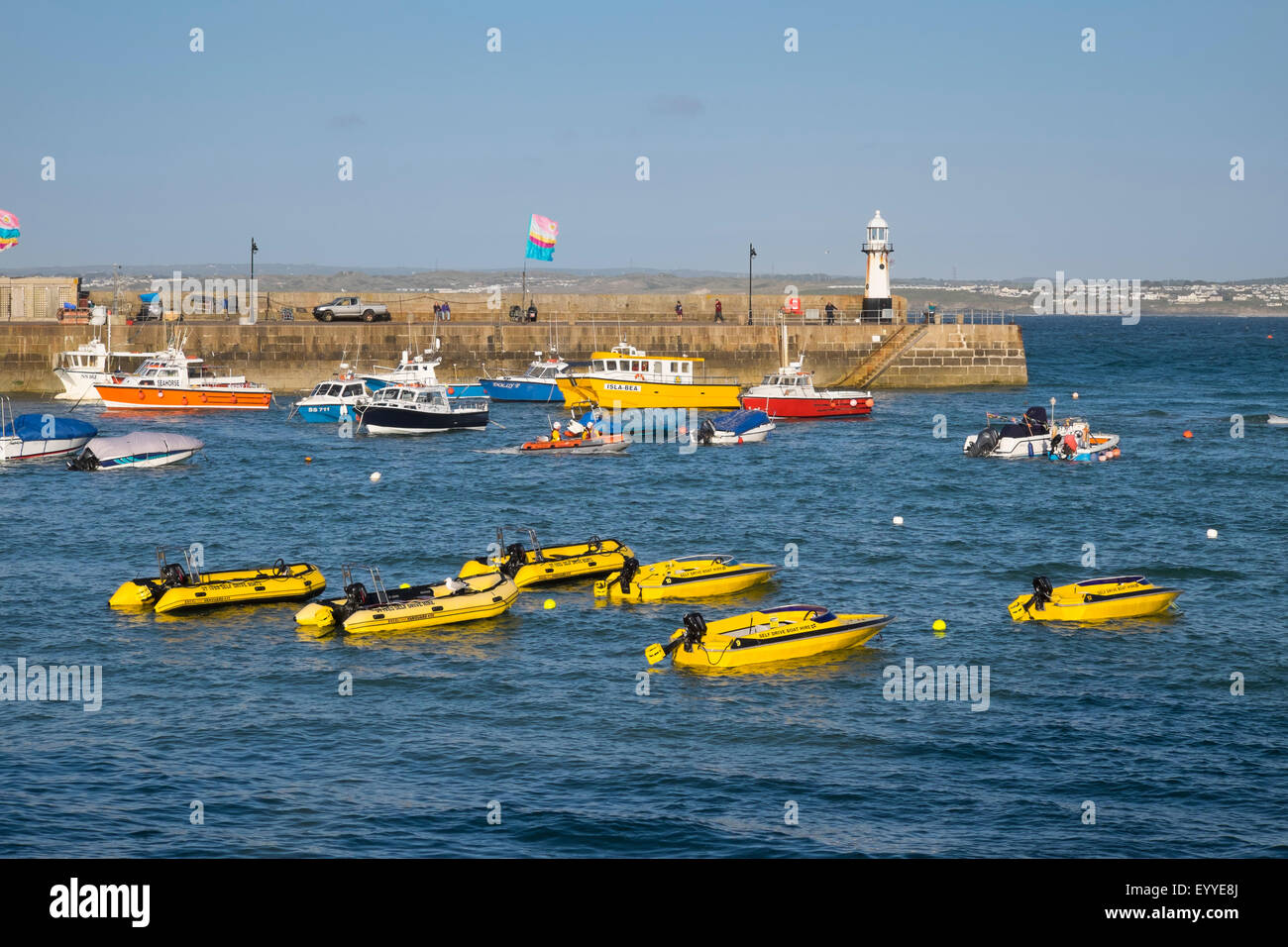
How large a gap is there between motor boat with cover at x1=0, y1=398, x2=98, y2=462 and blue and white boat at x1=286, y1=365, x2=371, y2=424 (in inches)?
488

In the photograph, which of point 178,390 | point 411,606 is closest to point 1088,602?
point 411,606

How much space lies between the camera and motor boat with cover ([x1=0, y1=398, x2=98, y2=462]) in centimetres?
4619

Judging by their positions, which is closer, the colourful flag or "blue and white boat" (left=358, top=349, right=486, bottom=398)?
"blue and white boat" (left=358, top=349, right=486, bottom=398)

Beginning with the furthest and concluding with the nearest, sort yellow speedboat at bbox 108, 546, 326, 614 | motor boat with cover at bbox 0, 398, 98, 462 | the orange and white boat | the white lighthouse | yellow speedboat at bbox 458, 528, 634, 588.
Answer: the white lighthouse
the orange and white boat
motor boat with cover at bbox 0, 398, 98, 462
yellow speedboat at bbox 458, 528, 634, 588
yellow speedboat at bbox 108, 546, 326, 614

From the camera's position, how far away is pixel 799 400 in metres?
60.1

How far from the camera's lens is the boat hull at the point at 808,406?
2361 inches

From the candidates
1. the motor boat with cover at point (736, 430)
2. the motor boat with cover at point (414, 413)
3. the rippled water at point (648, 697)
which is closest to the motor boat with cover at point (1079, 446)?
the rippled water at point (648, 697)

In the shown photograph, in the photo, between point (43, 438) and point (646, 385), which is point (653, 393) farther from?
point (43, 438)

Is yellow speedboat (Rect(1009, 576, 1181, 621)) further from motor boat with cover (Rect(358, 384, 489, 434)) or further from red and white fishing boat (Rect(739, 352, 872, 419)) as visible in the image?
red and white fishing boat (Rect(739, 352, 872, 419))

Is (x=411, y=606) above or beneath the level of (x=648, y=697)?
above

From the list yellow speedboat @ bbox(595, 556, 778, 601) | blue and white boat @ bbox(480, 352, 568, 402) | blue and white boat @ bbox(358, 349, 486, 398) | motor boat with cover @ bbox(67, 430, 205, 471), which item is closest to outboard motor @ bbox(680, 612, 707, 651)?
yellow speedboat @ bbox(595, 556, 778, 601)

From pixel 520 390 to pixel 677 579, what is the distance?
44.1 metres

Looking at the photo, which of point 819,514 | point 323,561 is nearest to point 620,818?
point 323,561

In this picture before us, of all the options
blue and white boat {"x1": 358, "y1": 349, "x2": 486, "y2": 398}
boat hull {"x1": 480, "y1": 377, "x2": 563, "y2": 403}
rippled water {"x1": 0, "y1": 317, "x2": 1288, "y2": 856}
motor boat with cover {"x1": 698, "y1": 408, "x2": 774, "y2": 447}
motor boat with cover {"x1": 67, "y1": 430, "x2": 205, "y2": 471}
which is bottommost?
rippled water {"x1": 0, "y1": 317, "x2": 1288, "y2": 856}
